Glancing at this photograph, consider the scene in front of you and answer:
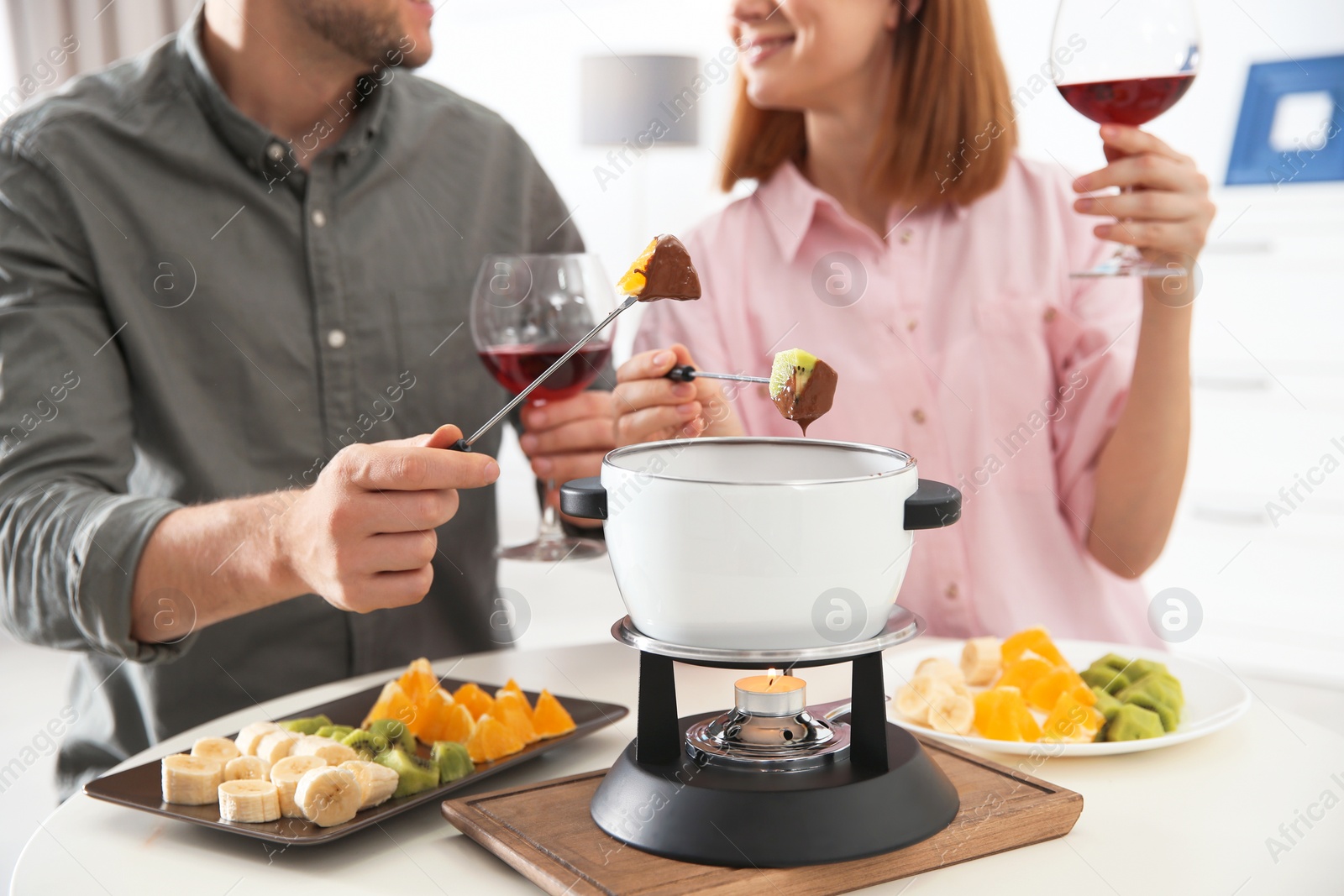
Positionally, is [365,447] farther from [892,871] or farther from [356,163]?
[356,163]

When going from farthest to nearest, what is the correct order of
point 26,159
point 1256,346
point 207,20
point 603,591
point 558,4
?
point 558,4
point 603,591
point 1256,346
point 207,20
point 26,159

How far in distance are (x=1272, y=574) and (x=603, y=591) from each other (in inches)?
99.0

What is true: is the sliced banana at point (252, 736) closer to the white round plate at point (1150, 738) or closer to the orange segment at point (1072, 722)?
the white round plate at point (1150, 738)

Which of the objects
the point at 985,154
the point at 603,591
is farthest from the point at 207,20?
the point at 603,591

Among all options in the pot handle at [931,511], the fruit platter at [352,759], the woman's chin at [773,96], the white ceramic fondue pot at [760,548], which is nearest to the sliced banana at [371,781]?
the fruit platter at [352,759]

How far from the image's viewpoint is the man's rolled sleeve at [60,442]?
1307mm

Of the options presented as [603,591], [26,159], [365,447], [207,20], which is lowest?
[603,591]

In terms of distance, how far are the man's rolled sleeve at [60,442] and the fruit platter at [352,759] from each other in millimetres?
266

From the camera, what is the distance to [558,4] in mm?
5383

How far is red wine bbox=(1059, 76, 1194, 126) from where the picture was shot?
137cm

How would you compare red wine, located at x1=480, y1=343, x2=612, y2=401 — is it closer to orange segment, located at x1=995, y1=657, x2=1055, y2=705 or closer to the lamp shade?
orange segment, located at x1=995, y1=657, x2=1055, y2=705

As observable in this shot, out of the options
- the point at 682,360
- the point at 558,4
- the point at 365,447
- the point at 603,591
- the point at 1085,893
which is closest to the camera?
the point at 1085,893

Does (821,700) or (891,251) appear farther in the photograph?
(891,251)

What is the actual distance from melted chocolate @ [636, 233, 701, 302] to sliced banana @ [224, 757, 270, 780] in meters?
0.52
